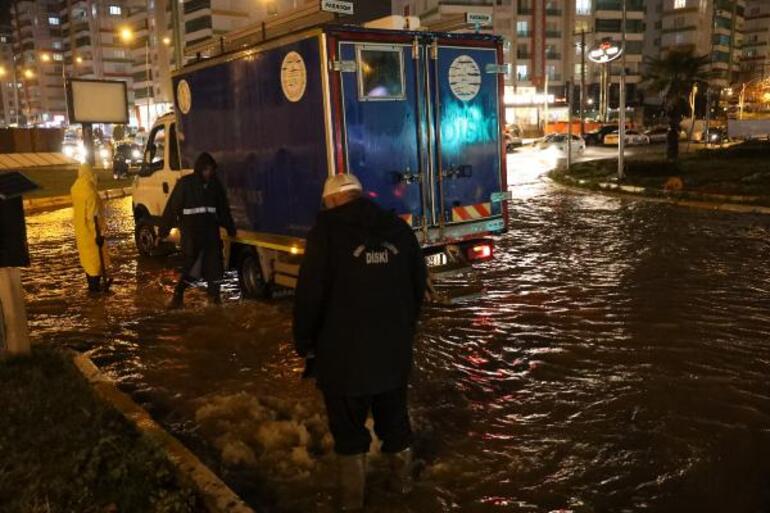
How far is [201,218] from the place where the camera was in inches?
322

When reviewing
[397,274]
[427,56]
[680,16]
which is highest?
[680,16]

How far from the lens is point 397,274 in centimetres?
369

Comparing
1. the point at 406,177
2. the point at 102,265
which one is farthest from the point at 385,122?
the point at 102,265

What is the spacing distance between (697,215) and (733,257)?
5.38 m

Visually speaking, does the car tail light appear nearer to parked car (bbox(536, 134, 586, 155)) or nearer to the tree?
the tree

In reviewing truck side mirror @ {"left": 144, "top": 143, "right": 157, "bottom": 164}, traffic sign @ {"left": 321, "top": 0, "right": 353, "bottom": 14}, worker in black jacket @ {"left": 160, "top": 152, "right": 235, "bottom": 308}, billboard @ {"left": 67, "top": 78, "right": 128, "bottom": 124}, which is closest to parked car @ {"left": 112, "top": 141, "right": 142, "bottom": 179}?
billboard @ {"left": 67, "top": 78, "right": 128, "bottom": 124}

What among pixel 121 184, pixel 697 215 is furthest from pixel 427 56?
pixel 121 184

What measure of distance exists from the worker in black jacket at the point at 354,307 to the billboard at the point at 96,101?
47.2ft

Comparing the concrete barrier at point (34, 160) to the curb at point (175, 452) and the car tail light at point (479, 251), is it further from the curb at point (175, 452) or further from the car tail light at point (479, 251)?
the curb at point (175, 452)

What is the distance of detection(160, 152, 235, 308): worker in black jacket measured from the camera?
812 cm

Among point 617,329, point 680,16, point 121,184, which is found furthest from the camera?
point 680,16

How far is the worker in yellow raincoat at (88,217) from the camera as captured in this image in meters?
9.27

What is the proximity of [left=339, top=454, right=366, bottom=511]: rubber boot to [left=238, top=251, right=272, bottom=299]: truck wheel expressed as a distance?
530 centimetres

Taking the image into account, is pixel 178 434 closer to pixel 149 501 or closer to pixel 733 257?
pixel 149 501
